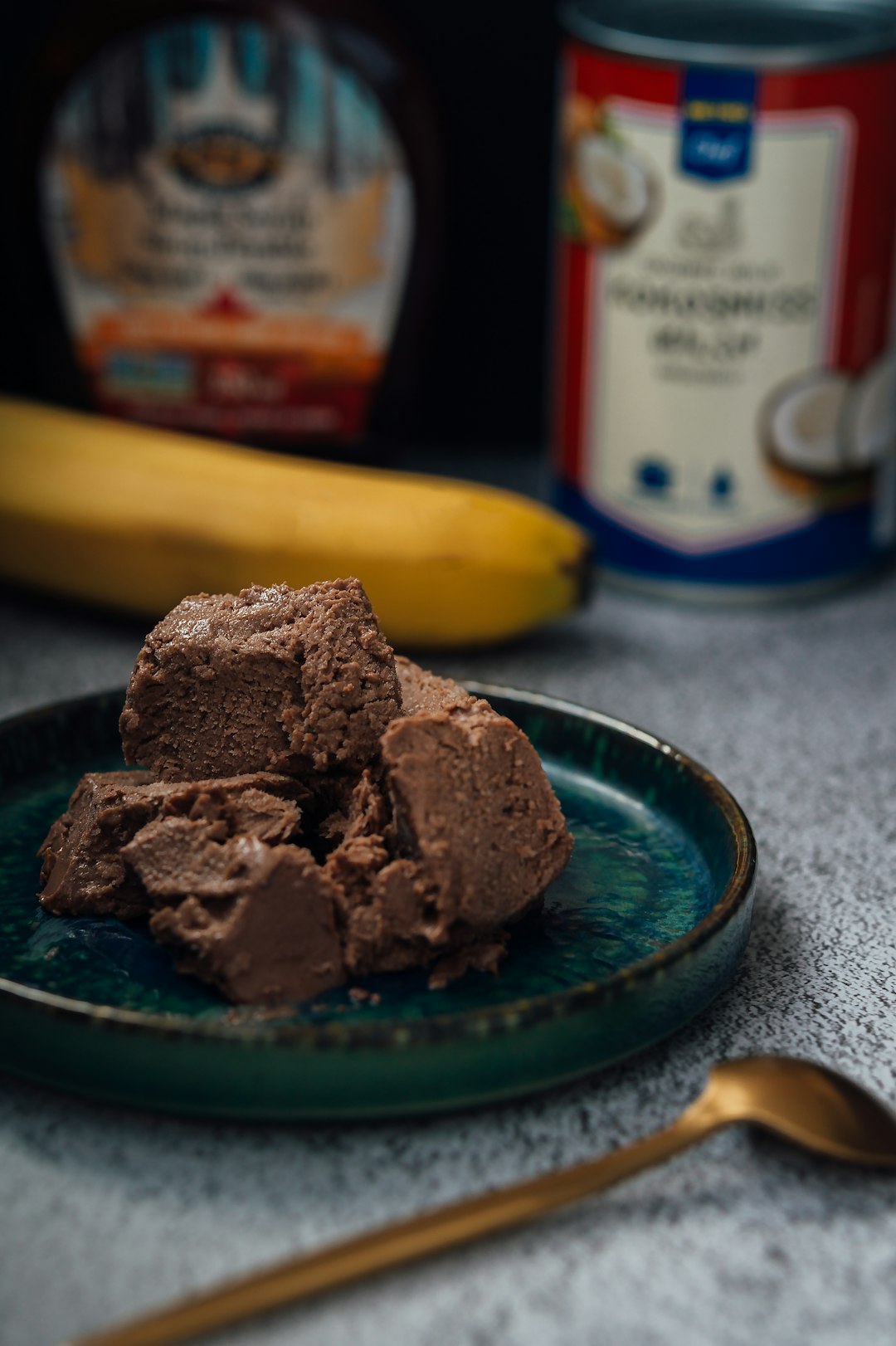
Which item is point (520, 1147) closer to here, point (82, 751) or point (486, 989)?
point (486, 989)

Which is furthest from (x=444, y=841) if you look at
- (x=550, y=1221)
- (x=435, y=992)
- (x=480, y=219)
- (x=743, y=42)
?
(x=480, y=219)

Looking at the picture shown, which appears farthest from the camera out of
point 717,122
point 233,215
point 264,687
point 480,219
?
point 480,219

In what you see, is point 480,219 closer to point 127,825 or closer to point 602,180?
point 602,180

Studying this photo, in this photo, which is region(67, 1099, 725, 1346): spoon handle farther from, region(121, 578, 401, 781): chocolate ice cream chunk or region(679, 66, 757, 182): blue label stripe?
region(679, 66, 757, 182): blue label stripe

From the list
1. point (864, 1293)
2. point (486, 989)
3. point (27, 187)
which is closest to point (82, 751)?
point (486, 989)

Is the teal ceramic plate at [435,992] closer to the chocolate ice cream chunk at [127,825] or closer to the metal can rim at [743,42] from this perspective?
the chocolate ice cream chunk at [127,825]

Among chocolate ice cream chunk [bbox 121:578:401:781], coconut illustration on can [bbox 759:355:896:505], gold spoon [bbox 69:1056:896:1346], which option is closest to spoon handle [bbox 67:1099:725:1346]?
gold spoon [bbox 69:1056:896:1346]
